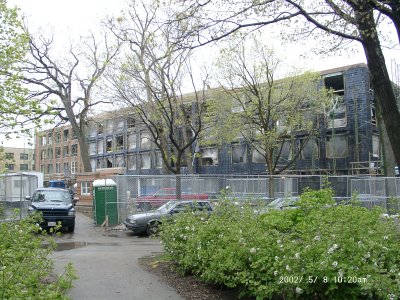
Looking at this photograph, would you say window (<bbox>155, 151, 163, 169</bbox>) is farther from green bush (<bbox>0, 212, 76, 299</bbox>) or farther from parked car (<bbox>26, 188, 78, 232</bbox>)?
green bush (<bbox>0, 212, 76, 299</bbox>)

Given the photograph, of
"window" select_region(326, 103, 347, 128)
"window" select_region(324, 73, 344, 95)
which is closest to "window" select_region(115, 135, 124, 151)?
"window" select_region(324, 73, 344, 95)

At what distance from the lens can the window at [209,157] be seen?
4384 centimetres

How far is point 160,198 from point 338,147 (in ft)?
64.8

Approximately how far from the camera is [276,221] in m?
7.55

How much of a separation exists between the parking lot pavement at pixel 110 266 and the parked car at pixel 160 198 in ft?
6.32

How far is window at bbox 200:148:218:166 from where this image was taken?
4384 centimetres

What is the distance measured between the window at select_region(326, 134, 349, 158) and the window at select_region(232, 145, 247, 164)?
8584 mm

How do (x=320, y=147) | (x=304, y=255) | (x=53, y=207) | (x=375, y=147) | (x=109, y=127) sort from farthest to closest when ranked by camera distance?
1. (x=109, y=127)
2. (x=320, y=147)
3. (x=375, y=147)
4. (x=53, y=207)
5. (x=304, y=255)

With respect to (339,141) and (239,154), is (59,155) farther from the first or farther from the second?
(339,141)

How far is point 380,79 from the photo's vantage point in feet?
27.7

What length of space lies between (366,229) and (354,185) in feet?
50.3

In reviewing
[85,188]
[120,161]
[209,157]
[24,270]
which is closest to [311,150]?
[209,157]

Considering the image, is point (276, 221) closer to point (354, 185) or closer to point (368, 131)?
point (354, 185)

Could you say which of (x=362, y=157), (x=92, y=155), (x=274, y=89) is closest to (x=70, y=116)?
(x=274, y=89)
